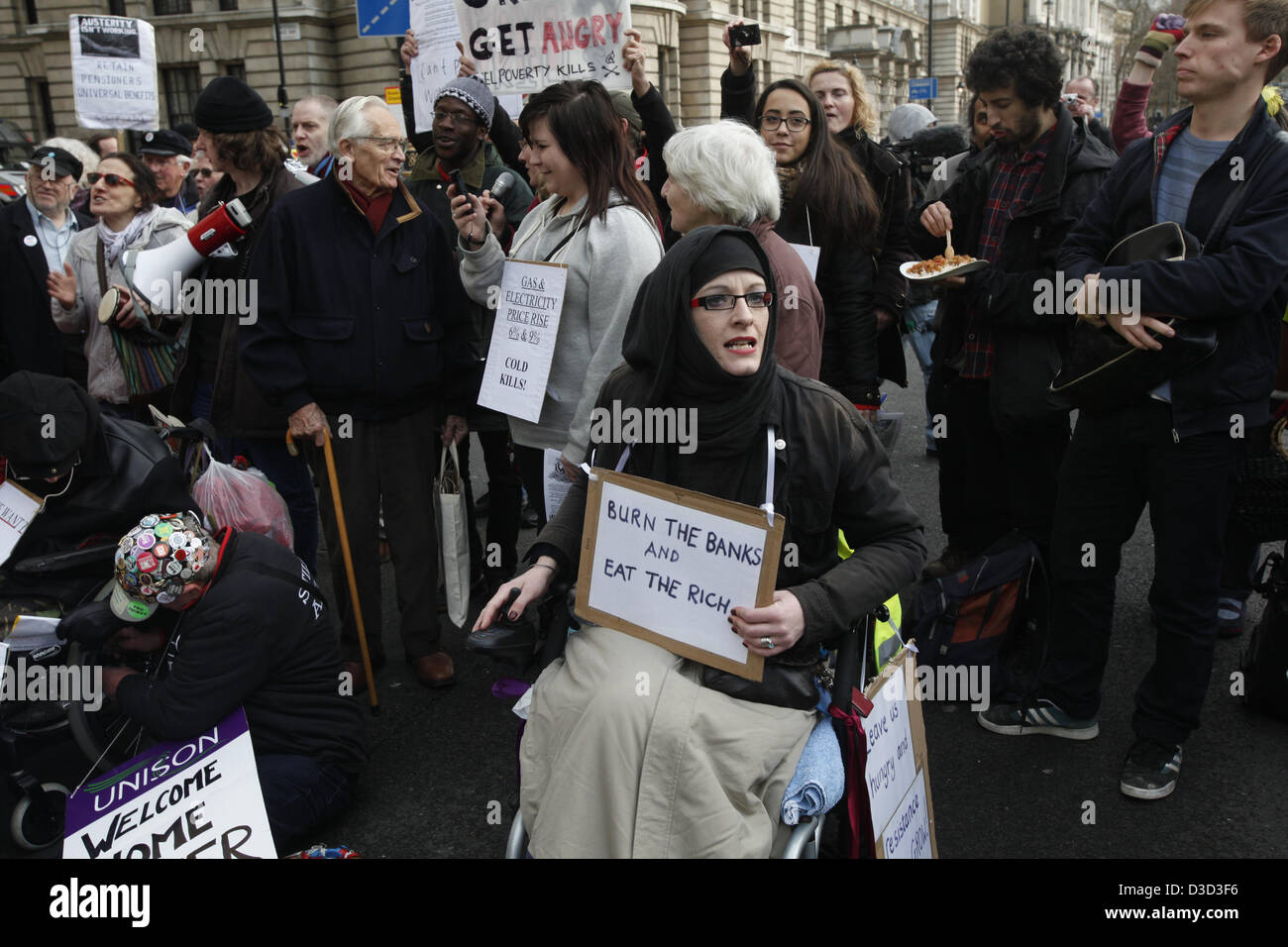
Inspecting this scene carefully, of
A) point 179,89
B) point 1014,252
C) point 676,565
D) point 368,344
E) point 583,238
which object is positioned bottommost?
point 676,565

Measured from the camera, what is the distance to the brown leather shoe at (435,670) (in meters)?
4.05

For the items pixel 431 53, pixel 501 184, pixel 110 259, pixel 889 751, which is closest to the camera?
pixel 889 751

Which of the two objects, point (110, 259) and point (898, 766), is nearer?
point (898, 766)

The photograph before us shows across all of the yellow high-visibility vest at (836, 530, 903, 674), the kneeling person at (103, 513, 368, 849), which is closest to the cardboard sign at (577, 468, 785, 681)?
the yellow high-visibility vest at (836, 530, 903, 674)

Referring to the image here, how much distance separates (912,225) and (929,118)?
7.26 metres

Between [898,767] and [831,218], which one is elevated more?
[831,218]

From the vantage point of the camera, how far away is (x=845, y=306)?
4.21m

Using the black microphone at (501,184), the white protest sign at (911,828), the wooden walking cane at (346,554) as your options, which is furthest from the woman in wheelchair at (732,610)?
the black microphone at (501,184)

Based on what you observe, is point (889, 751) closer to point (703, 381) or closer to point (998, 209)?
point (703, 381)

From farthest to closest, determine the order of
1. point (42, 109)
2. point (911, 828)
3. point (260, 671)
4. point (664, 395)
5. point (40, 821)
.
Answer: point (42, 109)
point (40, 821)
point (260, 671)
point (664, 395)
point (911, 828)

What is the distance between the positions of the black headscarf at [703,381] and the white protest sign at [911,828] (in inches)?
29.4

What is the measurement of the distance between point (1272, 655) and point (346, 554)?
3.29 meters

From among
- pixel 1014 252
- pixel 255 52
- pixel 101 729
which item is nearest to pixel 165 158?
pixel 101 729

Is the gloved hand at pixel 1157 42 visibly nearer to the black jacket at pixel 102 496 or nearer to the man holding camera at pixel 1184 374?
the man holding camera at pixel 1184 374
